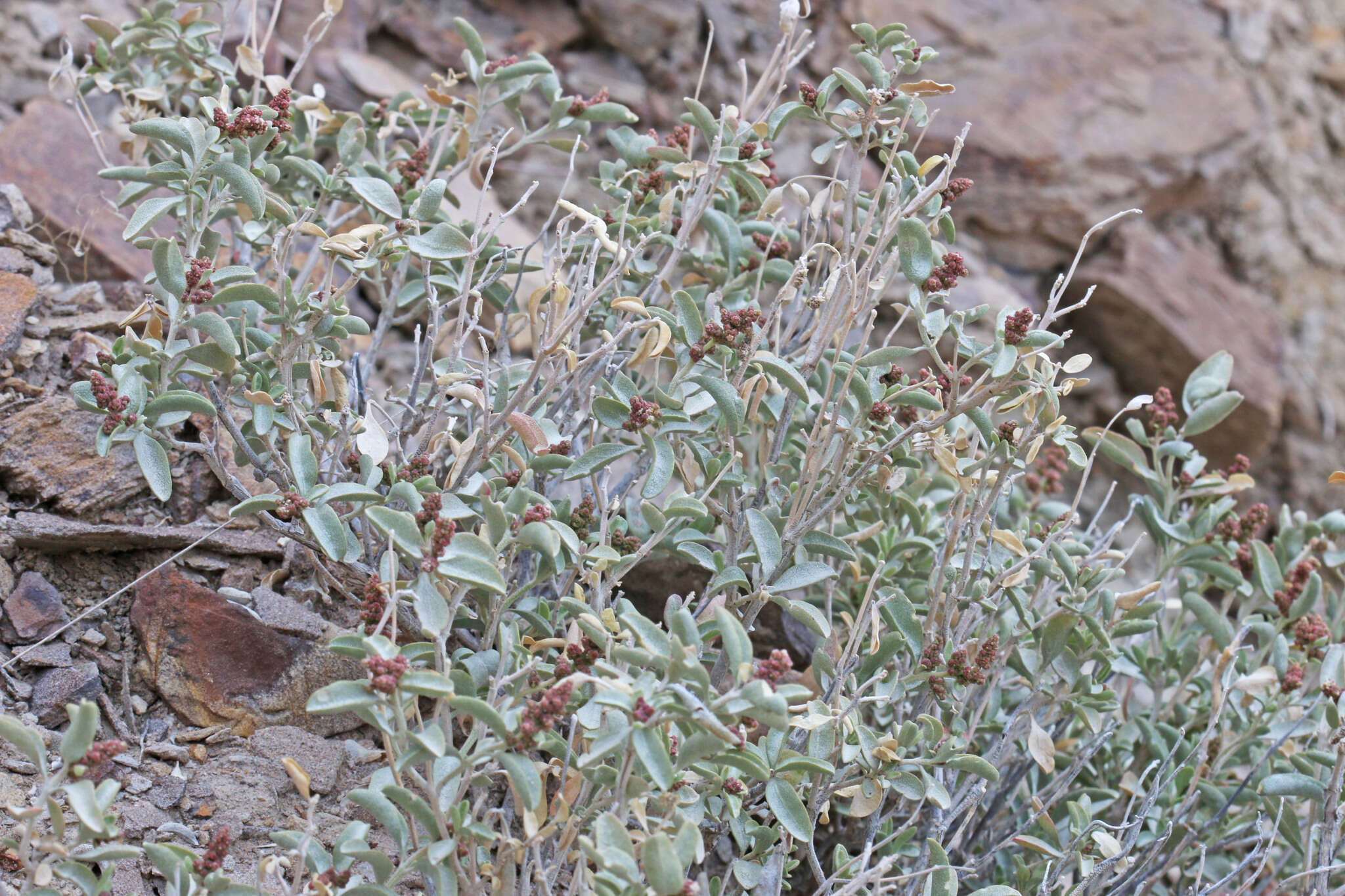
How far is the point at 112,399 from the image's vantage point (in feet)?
4.95

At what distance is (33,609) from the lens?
5.62 feet

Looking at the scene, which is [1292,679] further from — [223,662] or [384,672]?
[223,662]

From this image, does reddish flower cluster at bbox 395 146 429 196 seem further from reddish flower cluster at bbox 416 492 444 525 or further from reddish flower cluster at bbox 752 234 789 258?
reddish flower cluster at bbox 416 492 444 525

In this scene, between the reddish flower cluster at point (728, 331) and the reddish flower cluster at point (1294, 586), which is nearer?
the reddish flower cluster at point (728, 331)

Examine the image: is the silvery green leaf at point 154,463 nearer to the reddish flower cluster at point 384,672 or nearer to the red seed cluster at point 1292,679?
the reddish flower cluster at point 384,672

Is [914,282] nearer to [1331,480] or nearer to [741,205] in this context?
[741,205]

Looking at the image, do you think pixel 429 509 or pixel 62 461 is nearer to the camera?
pixel 429 509

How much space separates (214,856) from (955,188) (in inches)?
54.0

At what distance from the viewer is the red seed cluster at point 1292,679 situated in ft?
5.95

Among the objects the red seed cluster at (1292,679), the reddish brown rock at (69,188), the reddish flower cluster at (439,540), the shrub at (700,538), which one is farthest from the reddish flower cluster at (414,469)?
the red seed cluster at (1292,679)

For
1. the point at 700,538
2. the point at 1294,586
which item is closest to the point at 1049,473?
the point at 1294,586

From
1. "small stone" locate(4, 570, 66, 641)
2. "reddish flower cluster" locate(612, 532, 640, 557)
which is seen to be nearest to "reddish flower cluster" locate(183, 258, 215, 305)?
"small stone" locate(4, 570, 66, 641)

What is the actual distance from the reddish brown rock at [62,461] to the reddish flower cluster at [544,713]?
3.02 ft

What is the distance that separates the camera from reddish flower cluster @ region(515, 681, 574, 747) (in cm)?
129
